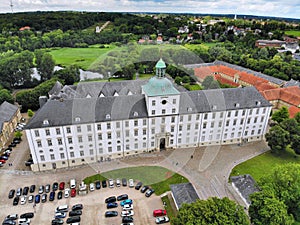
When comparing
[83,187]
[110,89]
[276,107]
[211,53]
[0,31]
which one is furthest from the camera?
[0,31]

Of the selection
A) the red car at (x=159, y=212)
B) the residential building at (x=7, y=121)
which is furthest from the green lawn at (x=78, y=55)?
the red car at (x=159, y=212)

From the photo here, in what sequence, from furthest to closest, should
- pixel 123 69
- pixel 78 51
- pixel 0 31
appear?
pixel 0 31 → pixel 78 51 → pixel 123 69

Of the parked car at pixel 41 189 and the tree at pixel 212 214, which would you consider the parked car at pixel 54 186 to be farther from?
the tree at pixel 212 214

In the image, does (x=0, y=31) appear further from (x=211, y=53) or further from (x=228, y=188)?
(x=228, y=188)

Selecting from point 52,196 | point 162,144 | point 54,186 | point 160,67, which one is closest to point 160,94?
point 160,67

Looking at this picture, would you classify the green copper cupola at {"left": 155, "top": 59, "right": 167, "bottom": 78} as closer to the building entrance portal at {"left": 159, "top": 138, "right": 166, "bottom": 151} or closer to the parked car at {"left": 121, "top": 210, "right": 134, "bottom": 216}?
the building entrance portal at {"left": 159, "top": 138, "right": 166, "bottom": 151}

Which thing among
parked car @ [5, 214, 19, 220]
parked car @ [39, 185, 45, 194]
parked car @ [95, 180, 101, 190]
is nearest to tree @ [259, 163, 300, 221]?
parked car @ [95, 180, 101, 190]

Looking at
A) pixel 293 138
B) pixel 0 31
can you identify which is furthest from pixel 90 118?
pixel 0 31
